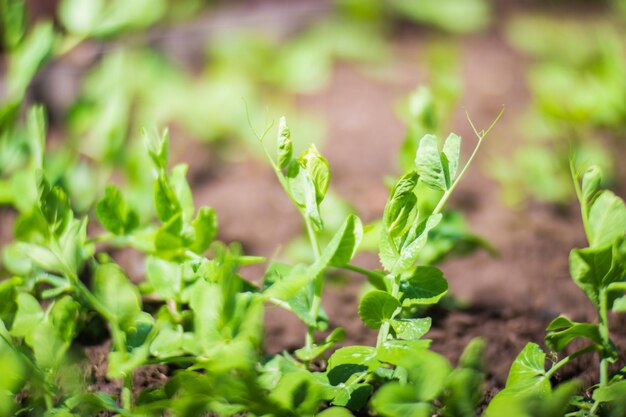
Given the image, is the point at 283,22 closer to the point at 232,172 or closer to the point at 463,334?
the point at 232,172

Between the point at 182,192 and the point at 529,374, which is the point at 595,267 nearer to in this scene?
the point at 529,374

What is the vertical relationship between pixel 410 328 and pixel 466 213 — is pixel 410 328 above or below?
above

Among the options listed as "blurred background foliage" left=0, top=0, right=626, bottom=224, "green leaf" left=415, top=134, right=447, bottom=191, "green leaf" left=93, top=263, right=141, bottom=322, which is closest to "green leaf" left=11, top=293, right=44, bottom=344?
"green leaf" left=93, top=263, right=141, bottom=322

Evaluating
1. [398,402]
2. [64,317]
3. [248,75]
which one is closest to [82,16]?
[64,317]

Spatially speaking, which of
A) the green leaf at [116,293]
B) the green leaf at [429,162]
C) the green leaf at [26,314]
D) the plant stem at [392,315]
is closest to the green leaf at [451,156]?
the green leaf at [429,162]

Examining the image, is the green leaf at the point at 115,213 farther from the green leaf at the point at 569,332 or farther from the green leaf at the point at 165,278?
the green leaf at the point at 569,332
